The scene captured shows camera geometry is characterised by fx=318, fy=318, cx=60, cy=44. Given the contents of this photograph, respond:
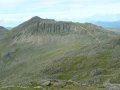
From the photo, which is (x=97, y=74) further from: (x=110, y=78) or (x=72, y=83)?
(x=72, y=83)

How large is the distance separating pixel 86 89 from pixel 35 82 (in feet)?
30.9

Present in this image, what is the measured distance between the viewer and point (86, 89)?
5275 cm

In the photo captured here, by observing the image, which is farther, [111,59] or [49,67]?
[49,67]

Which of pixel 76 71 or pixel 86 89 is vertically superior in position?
pixel 86 89

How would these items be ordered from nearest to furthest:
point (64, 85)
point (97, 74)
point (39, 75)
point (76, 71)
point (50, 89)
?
point (50, 89) → point (64, 85) → point (97, 74) → point (76, 71) → point (39, 75)

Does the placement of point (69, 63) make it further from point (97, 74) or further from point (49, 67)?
point (97, 74)

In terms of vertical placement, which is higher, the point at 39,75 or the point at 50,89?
the point at 50,89

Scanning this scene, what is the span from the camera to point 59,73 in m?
180

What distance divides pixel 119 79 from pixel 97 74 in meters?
26.5

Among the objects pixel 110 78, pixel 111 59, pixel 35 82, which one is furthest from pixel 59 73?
pixel 35 82

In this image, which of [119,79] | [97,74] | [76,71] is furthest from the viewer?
[76,71]

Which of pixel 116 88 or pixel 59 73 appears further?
pixel 59 73

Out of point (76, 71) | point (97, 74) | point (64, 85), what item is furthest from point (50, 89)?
point (76, 71)

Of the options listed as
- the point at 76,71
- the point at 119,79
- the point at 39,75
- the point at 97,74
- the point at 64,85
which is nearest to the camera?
the point at 64,85
